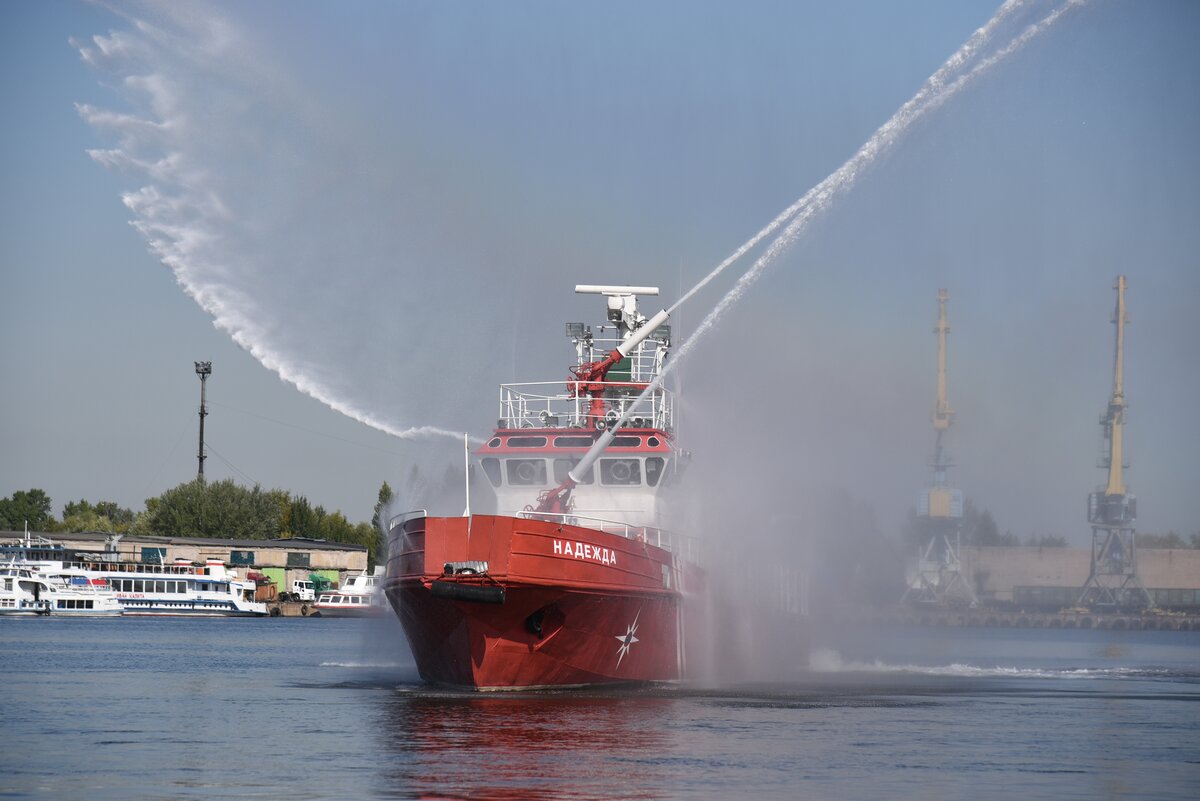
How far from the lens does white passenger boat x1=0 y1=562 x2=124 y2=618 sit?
125812 millimetres

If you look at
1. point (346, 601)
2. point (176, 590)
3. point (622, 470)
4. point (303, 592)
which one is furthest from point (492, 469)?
point (303, 592)

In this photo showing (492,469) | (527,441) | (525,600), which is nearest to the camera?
(525,600)

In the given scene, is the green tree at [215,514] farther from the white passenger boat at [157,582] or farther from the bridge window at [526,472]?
the bridge window at [526,472]

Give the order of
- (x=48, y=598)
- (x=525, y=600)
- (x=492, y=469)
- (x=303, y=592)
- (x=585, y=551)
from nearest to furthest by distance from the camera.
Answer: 1. (x=525, y=600)
2. (x=585, y=551)
3. (x=492, y=469)
4. (x=48, y=598)
5. (x=303, y=592)

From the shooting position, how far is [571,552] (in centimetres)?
4003

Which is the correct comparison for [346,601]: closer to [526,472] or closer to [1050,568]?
[1050,568]

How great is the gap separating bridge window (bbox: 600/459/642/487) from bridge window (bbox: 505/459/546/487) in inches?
75.9

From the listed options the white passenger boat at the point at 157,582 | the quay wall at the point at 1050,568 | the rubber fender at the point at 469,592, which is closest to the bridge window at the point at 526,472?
the rubber fender at the point at 469,592

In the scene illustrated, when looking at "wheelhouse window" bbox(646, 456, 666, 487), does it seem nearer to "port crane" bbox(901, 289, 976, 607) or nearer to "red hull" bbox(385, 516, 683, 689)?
"red hull" bbox(385, 516, 683, 689)

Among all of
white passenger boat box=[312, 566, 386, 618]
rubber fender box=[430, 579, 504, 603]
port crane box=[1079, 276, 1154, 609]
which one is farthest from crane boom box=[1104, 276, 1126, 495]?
rubber fender box=[430, 579, 504, 603]

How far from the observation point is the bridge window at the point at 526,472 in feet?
158

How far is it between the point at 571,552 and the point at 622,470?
8054 mm

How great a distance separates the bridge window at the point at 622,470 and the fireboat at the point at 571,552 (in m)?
0.04

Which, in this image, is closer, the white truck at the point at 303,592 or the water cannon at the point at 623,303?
the water cannon at the point at 623,303
